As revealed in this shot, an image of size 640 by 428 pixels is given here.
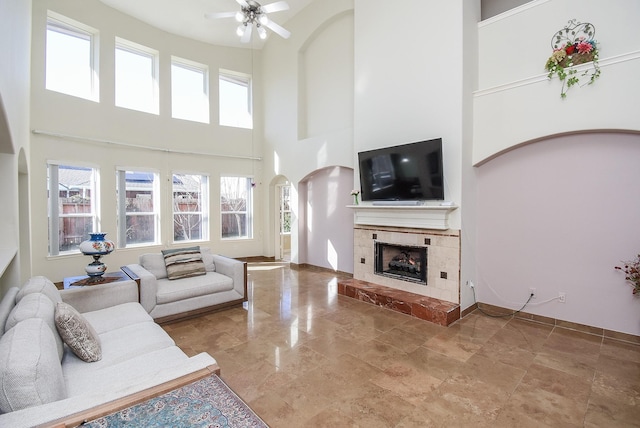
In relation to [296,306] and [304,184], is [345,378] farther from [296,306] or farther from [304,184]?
[304,184]

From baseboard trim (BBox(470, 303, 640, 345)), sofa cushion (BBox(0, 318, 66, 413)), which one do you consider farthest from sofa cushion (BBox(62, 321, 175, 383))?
baseboard trim (BBox(470, 303, 640, 345))

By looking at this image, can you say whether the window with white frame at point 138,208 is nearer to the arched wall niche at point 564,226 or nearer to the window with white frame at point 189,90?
the window with white frame at point 189,90

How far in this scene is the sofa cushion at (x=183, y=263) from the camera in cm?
407

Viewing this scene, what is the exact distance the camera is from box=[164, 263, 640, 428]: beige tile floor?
213 centimetres

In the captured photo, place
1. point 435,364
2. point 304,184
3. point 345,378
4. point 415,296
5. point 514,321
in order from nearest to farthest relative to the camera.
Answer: point 345,378, point 435,364, point 514,321, point 415,296, point 304,184

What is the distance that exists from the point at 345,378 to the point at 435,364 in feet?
2.91

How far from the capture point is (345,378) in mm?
2557

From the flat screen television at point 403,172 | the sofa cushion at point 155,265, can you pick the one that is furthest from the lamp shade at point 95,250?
the flat screen television at point 403,172

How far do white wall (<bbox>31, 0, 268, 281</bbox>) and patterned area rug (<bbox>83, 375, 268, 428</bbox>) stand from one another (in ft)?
19.0

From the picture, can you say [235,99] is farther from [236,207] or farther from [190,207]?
[190,207]

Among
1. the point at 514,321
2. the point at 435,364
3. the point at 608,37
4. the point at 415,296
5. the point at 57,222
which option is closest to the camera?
the point at 435,364

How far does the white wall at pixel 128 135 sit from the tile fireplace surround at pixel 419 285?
4.10 metres

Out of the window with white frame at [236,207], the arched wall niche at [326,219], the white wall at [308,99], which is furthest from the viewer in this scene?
the window with white frame at [236,207]

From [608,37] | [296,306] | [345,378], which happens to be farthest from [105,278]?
[608,37]
